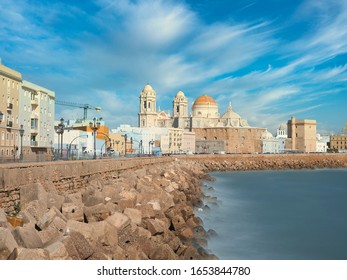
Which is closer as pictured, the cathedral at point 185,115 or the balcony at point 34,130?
the balcony at point 34,130

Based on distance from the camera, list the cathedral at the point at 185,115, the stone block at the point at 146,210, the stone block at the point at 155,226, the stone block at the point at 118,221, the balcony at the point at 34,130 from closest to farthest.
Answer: the stone block at the point at 118,221 < the stone block at the point at 155,226 < the stone block at the point at 146,210 < the balcony at the point at 34,130 < the cathedral at the point at 185,115

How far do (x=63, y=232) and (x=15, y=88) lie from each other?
29.9 meters

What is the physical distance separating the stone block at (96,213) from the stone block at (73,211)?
169mm

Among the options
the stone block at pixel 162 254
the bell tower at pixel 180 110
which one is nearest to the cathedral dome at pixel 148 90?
the bell tower at pixel 180 110

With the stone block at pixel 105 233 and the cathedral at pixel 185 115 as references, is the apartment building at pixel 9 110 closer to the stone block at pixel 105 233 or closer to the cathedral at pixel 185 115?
the stone block at pixel 105 233

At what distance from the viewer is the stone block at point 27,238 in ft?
27.1

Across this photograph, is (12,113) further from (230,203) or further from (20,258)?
(20,258)

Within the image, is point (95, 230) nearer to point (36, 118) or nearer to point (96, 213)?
point (96, 213)

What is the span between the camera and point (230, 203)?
2839 centimetres

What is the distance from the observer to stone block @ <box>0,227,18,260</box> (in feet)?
24.9

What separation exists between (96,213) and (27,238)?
A: 3.34 m

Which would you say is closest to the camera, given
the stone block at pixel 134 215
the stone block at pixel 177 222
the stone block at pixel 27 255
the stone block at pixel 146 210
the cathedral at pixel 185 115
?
the stone block at pixel 27 255

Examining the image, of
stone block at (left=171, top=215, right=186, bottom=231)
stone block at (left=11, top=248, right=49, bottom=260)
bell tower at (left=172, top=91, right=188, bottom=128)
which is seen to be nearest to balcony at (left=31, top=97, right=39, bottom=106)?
stone block at (left=171, top=215, right=186, bottom=231)

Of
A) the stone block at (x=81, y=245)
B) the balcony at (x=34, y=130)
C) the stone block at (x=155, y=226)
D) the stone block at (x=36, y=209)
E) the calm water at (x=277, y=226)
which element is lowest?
the calm water at (x=277, y=226)
